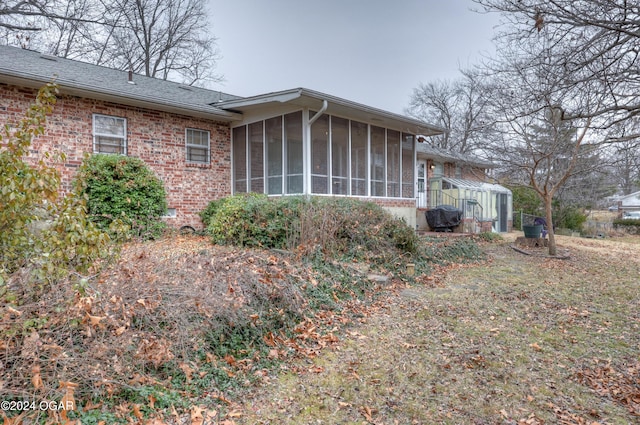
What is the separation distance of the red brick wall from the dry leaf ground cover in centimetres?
679

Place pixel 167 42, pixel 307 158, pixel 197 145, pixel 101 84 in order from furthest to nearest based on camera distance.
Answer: pixel 167 42 → pixel 197 145 → pixel 307 158 → pixel 101 84

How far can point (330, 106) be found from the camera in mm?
9656

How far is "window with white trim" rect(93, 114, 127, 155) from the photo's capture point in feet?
28.8

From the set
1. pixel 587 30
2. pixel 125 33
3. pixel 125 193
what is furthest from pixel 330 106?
pixel 125 33

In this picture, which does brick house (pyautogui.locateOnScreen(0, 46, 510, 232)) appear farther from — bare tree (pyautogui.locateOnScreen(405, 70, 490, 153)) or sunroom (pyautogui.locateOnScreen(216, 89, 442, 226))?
bare tree (pyautogui.locateOnScreen(405, 70, 490, 153))

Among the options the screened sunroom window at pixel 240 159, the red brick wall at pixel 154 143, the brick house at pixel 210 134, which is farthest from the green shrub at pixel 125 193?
the screened sunroom window at pixel 240 159

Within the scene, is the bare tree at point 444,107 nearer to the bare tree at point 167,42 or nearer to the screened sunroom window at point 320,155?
the bare tree at point 167,42

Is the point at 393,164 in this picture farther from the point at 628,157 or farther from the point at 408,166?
the point at 628,157

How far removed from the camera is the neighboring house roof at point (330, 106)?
28.9ft

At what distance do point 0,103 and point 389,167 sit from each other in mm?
9907

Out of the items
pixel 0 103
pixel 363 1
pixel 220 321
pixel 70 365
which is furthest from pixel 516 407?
pixel 363 1

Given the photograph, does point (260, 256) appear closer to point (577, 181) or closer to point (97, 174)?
point (97, 174)

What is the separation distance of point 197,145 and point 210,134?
0.55m

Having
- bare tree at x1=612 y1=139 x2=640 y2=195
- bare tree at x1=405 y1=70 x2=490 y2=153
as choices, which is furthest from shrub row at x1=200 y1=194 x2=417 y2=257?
bare tree at x1=405 y1=70 x2=490 y2=153
